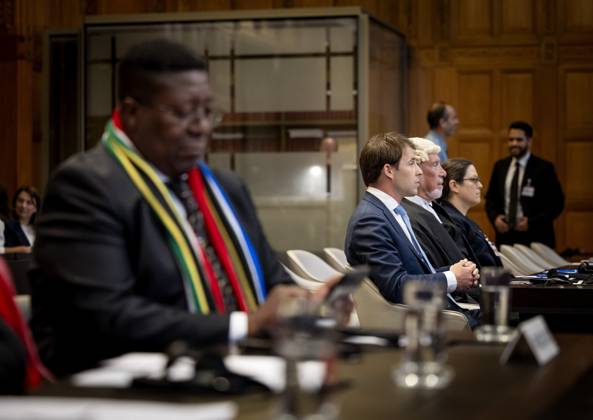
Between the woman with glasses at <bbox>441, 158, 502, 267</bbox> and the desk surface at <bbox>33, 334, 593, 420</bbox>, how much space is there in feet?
14.5

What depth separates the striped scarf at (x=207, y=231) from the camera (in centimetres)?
271

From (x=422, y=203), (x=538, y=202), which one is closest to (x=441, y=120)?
(x=538, y=202)

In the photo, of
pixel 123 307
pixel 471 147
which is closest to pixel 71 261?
pixel 123 307

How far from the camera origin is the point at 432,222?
6008 mm

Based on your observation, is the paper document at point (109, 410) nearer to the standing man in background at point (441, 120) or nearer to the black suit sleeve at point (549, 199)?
the standing man in background at point (441, 120)

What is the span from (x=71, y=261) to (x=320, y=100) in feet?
29.1

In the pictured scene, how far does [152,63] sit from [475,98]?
10.4 metres

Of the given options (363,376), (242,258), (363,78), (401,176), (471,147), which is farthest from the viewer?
(471,147)

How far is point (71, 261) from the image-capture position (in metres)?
2.55

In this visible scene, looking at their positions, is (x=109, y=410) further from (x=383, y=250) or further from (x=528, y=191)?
(x=528, y=191)

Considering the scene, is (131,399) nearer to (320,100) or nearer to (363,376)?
(363,376)

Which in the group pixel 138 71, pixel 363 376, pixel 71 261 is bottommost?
pixel 363 376

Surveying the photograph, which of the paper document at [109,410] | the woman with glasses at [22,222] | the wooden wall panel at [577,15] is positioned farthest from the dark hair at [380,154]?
the wooden wall panel at [577,15]

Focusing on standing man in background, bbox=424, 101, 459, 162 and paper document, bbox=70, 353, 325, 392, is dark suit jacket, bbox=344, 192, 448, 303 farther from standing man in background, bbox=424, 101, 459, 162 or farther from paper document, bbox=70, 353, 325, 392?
standing man in background, bbox=424, 101, 459, 162
